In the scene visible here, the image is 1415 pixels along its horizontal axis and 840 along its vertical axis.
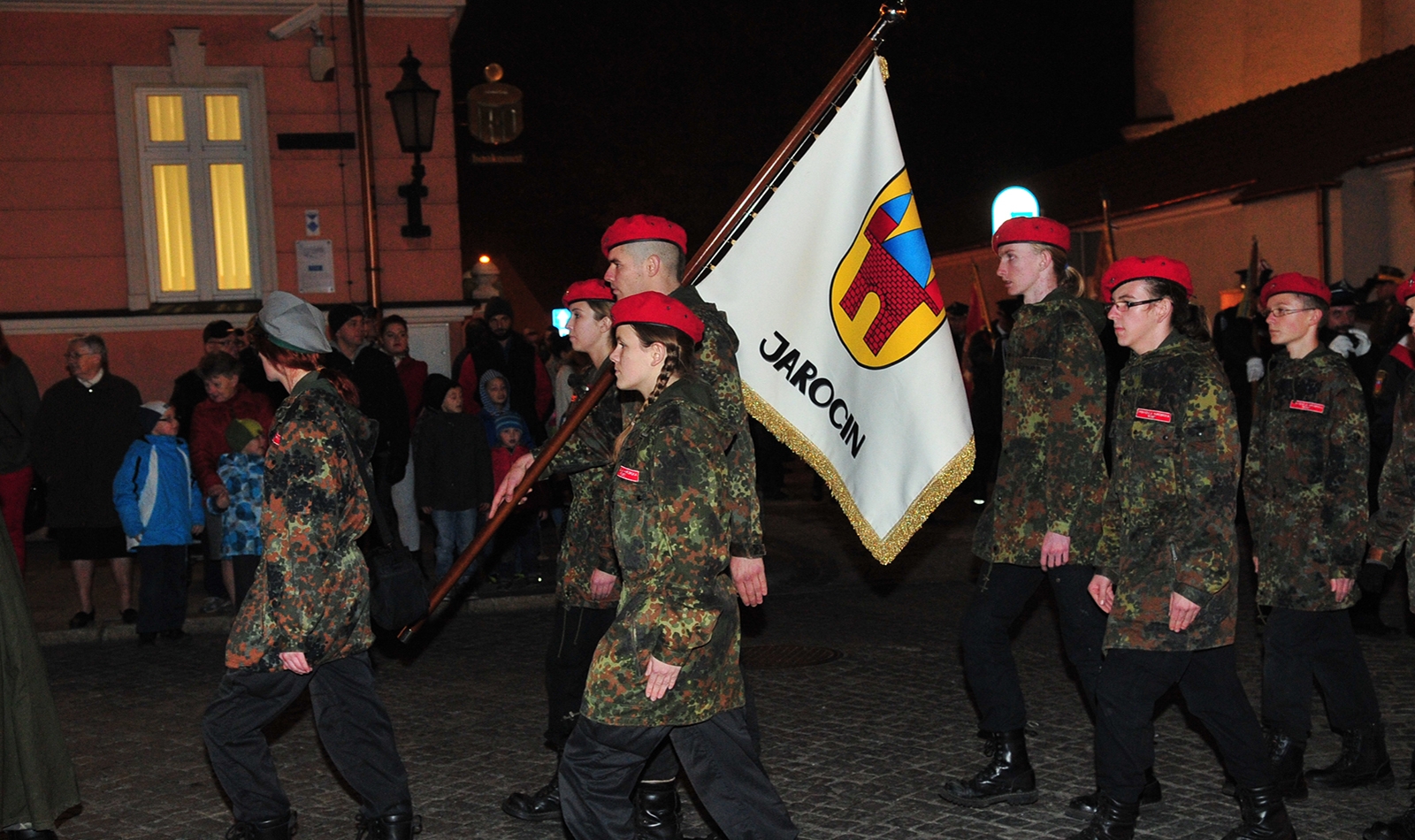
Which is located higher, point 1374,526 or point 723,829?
point 1374,526

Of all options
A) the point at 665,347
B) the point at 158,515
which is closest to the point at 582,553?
the point at 665,347

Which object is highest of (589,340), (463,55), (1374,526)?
(463,55)

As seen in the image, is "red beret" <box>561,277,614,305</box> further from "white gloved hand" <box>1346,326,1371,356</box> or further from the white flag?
"white gloved hand" <box>1346,326,1371,356</box>

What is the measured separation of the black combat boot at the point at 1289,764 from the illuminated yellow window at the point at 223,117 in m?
11.5

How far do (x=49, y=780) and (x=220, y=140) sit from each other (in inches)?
399

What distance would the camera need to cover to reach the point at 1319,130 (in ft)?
64.4

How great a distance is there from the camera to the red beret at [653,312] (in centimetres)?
396

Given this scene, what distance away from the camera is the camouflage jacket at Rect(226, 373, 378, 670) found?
4.38m

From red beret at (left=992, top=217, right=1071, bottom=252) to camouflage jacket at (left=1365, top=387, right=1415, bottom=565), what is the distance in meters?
1.35

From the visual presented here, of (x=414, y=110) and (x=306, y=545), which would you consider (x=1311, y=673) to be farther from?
(x=414, y=110)

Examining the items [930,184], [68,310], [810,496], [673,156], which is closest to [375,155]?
[68,310]

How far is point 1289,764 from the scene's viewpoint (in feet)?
17.7

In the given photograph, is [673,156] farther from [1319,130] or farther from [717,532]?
[717,532]

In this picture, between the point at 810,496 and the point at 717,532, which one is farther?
the point at 810,496
